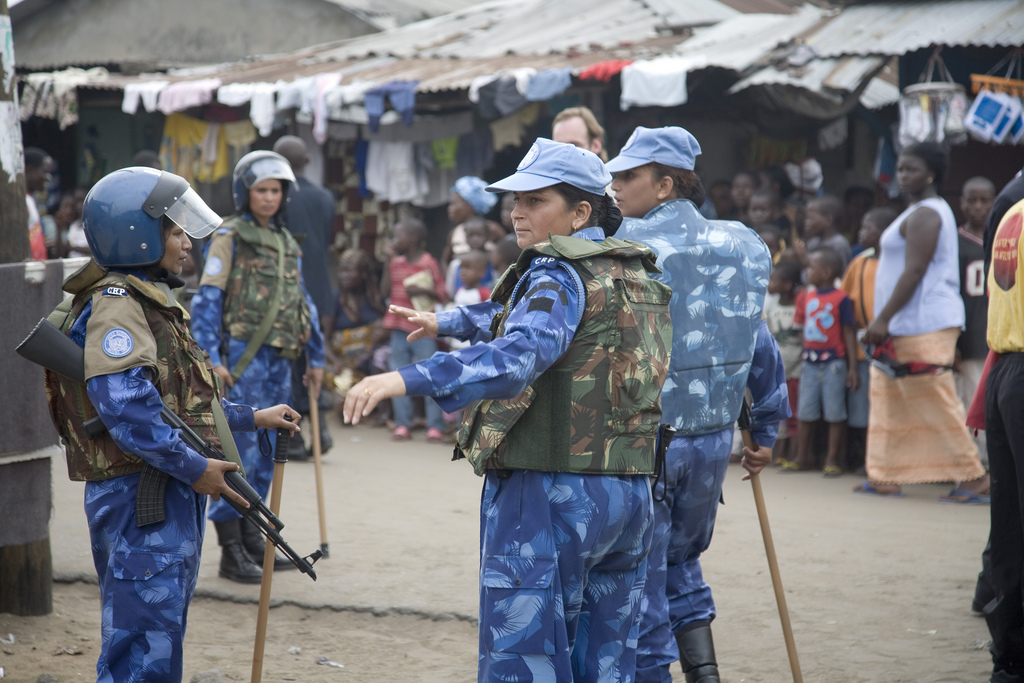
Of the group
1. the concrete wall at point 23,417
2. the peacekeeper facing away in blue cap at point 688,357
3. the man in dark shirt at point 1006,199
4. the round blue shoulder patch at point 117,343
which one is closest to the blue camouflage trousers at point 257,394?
the concrete wall at point 23,417

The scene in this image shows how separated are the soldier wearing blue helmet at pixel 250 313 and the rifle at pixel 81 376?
2102 millimetres

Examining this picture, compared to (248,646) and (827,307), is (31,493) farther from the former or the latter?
(827,307)

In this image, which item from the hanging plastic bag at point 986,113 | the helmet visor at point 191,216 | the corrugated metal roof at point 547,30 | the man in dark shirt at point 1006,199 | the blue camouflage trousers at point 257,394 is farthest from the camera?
the corrugated metal roof at point 547,30

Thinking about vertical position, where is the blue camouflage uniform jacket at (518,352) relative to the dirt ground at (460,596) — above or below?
above

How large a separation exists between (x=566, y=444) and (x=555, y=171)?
0.76 metres

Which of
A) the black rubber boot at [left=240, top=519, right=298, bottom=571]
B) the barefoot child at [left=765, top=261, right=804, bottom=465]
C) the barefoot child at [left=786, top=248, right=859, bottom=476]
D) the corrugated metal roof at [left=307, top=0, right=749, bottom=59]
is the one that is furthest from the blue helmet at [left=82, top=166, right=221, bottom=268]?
the corrugated metal roof at [left=307, top=0, right=749, bottom=59]

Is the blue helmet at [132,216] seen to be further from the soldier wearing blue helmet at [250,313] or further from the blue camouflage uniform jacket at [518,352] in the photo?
the soldier wearing blue helmet at [250,313]

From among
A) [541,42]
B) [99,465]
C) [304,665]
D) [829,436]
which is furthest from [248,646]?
[541,42]

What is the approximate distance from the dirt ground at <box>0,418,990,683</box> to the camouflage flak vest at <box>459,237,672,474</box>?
1.85 metres

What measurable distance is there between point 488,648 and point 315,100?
903 centimetres

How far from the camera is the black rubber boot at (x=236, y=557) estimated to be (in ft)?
18.0

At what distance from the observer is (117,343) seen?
3.10 m

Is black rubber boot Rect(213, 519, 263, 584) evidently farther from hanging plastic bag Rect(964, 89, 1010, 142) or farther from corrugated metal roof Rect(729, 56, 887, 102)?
hanging plastic bag Rect(964, 89, 1010, 142)

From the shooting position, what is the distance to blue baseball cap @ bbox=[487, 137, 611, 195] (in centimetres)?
289
